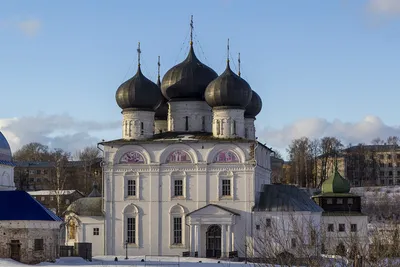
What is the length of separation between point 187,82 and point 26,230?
12979 mm

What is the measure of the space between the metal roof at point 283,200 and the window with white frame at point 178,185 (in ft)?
11.4

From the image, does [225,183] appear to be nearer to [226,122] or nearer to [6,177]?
[226,122]

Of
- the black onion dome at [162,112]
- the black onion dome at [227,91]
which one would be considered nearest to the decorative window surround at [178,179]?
the black onion dome at [227,91]

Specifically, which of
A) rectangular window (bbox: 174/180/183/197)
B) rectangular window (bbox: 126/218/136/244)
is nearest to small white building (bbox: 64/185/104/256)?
rectangular window (bbox: 126/218/136/244)

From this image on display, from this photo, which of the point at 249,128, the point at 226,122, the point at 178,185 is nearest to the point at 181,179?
the point at 178,185

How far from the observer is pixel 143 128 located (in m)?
43.3

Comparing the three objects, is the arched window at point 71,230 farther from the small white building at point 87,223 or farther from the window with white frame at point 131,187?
the window with white frame at point 131,187

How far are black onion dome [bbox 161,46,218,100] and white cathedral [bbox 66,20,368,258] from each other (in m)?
0.99

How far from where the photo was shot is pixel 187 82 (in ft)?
146

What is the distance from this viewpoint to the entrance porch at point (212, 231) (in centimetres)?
4081

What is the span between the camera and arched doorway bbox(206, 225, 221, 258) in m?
41.2

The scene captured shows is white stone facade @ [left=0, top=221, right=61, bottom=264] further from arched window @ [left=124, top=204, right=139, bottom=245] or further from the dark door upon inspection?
arched window @ [left=124, top=204, right=139, bottom=245]

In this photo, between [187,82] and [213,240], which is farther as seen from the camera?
[187,82]

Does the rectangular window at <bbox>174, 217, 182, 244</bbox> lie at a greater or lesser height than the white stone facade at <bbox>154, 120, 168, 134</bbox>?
lesser
